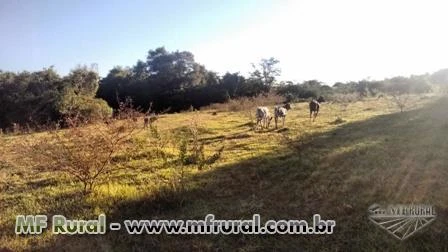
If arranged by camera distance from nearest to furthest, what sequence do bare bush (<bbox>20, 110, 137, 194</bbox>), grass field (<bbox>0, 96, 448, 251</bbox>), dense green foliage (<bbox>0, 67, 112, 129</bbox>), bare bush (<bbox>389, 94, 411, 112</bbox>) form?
grass field (<bbox>0, 96, 448, 251</bbox>) < bare bush (<bbox>20, 110, 137, 194</bbox>) < bare bush (<bbox>389, 94, 411, 112</bbox>) < dense green foliage (<bbox>0, 67, 112, 129</bbox>)

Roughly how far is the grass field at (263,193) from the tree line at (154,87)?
Result: 1548 cm

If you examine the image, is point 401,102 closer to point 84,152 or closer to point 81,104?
point 81,104

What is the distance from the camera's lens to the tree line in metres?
27.5

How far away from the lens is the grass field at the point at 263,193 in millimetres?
5395

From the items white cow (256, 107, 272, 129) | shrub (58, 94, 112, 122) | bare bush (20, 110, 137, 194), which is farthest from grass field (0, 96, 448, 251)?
shrub (58, 94, 112, 122)

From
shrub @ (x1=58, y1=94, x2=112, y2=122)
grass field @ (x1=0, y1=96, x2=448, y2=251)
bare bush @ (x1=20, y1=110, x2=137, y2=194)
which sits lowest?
grass field @ (x1=0, y1=96, x2=448, y2=251)

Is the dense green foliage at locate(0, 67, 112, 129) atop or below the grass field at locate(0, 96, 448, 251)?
atop

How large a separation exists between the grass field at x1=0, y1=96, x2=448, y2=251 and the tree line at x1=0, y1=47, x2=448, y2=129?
15.5 meters

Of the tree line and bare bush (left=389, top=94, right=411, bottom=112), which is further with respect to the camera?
the tree line

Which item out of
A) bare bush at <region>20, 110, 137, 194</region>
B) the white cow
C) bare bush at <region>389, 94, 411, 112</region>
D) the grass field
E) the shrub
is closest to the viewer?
the grass field

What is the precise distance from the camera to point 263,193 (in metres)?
7.13

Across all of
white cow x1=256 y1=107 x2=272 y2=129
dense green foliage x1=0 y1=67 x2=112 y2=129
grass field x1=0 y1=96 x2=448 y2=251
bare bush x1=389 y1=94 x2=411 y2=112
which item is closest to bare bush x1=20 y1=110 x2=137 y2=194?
grass field x1=0 y1=96 x2=448 y2=251

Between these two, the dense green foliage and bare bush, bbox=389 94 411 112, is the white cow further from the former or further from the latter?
the dense green foliage

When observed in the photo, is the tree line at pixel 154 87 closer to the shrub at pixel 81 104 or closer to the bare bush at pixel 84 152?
the shrub at pixel 81 104
